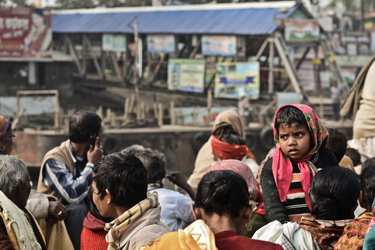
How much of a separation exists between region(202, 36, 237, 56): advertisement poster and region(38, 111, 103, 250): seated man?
1702 cm

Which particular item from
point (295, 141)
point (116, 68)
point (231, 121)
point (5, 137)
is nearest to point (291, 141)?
point (295, 141)

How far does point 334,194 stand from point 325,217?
0.12 m

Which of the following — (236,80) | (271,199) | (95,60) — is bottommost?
(271,199)

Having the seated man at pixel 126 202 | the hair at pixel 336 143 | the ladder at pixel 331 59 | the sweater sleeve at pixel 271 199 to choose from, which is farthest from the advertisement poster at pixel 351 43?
the seated man at pixel 126 202

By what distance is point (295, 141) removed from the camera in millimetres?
2914

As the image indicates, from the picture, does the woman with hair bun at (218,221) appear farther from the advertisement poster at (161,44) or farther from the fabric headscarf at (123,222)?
the advertisement poster at (161,44)

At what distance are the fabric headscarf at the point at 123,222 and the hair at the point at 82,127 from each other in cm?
160

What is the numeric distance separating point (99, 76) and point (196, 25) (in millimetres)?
6302

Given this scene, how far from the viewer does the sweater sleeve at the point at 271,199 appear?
2824 millimetres

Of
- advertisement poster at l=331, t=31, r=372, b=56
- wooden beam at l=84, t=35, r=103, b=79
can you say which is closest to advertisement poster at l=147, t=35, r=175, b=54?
wooden beam at l=84, t=35, r=103, b=79

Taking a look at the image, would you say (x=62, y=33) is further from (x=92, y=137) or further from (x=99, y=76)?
(x=92, y=137)

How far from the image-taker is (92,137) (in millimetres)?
4043

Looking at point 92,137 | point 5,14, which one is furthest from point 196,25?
point 92,137

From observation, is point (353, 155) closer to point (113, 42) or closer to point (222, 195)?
point (222, 195)
